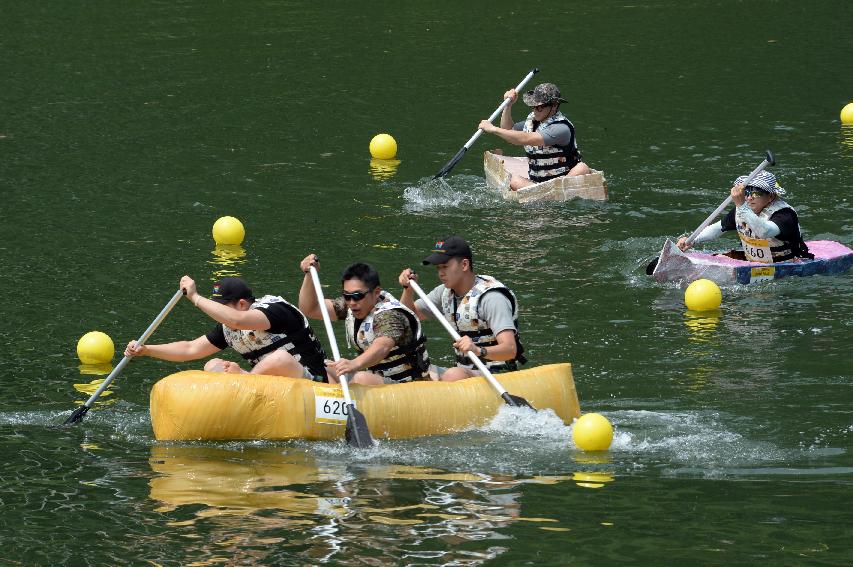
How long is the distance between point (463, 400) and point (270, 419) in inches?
51.0

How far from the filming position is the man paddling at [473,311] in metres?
10.1

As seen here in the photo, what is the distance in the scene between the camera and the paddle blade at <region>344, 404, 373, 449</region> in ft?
31.5

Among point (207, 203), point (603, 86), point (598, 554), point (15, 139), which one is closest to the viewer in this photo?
point (598, 554)

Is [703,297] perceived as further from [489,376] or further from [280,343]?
[280,343]

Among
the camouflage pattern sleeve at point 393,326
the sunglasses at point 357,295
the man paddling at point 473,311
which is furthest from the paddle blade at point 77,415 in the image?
the man paddling at point 473,311

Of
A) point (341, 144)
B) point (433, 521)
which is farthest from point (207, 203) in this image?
point (433, 521)

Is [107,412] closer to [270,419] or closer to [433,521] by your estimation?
[270,419]

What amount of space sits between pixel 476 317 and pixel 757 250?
4.49 metres

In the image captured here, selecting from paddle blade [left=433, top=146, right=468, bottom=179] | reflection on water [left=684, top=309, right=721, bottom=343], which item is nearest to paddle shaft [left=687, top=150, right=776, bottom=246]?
reflection on water [left=684, top=309, right=721, bottom=343]

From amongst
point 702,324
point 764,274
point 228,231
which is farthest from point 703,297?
point 228,231

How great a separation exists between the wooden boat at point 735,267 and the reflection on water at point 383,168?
506 cm

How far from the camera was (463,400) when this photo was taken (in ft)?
32.5

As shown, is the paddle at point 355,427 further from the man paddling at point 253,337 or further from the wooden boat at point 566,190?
the wooden boat at point 566,190

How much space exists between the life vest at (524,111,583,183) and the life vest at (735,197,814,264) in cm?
325
